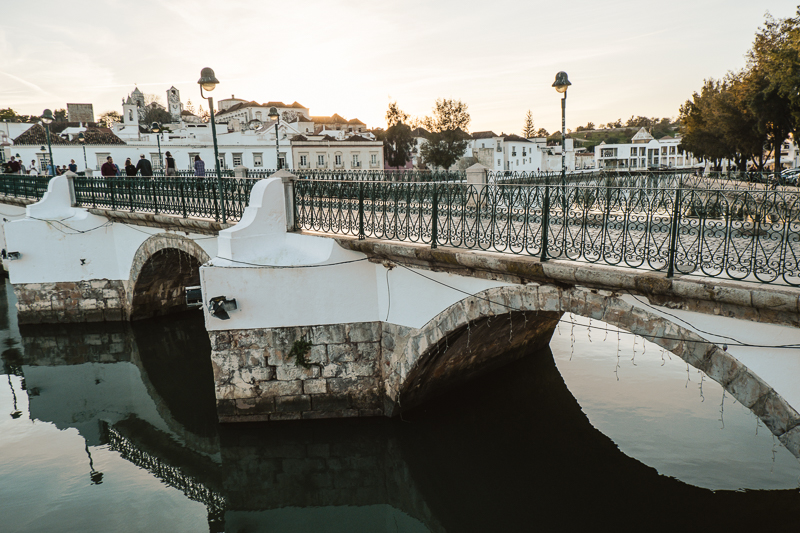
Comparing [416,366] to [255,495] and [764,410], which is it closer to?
[255,495]

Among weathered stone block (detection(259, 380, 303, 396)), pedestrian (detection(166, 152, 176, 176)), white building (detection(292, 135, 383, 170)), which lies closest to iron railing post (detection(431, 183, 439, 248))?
weathered stone block (detection(259, 380, 303, 396))

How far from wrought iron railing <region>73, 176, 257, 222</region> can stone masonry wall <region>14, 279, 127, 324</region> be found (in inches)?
87.6

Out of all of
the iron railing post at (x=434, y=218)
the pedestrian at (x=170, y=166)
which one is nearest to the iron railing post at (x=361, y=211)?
the iron railing post at (x=434, y=218)

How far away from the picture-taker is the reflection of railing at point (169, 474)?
7.80 metres

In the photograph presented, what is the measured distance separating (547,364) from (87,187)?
12.9m

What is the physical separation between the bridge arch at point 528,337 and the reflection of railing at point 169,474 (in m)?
3.11

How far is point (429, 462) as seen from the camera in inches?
326

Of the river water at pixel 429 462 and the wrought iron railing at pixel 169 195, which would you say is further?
the wrought iron railing at pixel 169 195

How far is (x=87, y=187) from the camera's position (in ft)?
47.4

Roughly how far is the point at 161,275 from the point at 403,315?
8753 millimetres

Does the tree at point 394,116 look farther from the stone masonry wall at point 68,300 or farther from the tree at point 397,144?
the stone masonry wall at point 68,300

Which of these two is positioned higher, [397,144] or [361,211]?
[397,144]

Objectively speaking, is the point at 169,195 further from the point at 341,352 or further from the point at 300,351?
the point at 341,352

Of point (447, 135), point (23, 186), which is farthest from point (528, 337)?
point (447, 135)
